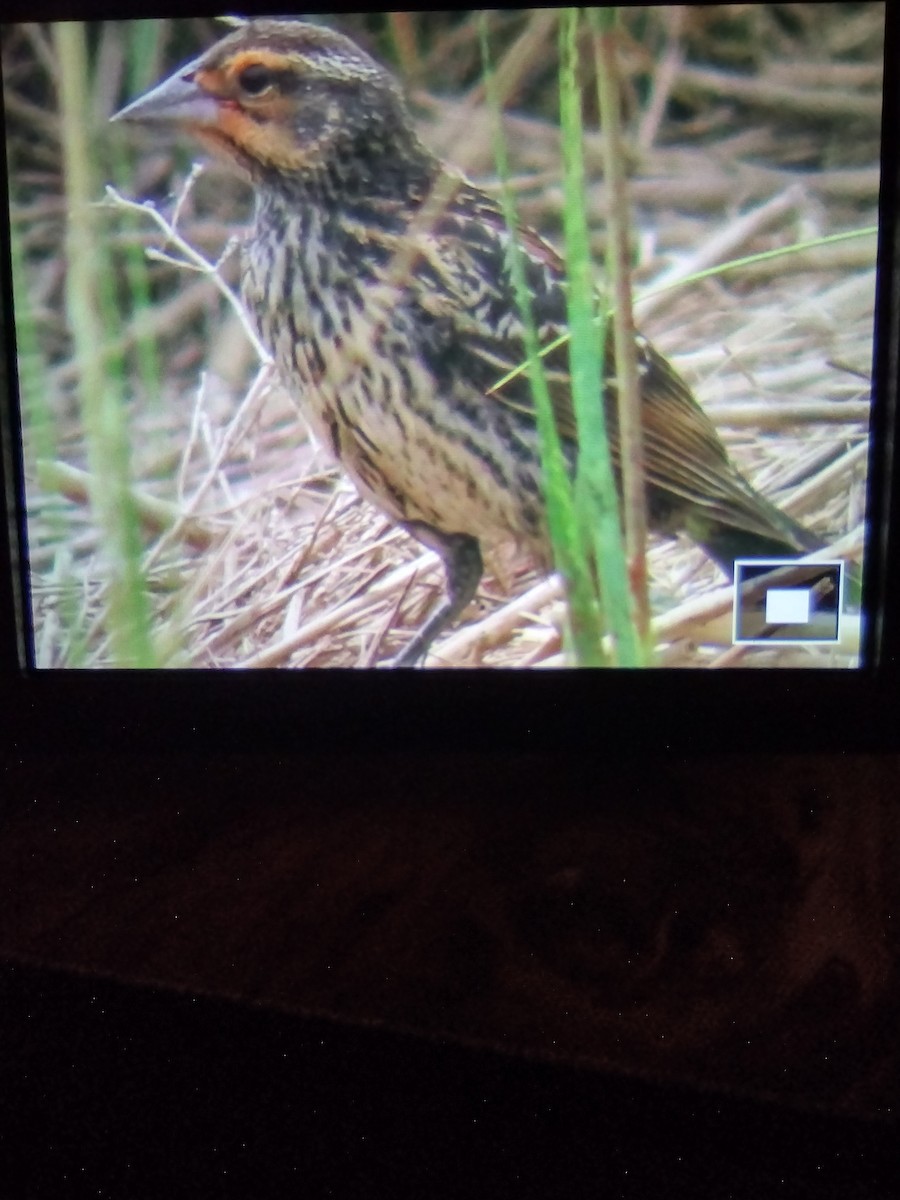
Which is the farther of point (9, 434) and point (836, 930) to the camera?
point (9, 434)

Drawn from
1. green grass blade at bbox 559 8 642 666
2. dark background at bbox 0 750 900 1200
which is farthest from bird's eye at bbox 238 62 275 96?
dark background at bbox 0 750 900 1200

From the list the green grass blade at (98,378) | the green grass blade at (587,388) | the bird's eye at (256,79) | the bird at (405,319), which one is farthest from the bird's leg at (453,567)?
the bird's eye at (256,79)

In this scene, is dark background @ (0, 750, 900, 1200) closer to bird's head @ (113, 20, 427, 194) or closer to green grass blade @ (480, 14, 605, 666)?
green grass blade @ (480, 14, 605, 666)

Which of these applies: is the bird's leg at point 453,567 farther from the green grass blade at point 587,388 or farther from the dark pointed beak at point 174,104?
the dark pointed beak at point 174,104

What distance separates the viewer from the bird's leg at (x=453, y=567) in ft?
3.01

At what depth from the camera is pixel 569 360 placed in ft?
2.88

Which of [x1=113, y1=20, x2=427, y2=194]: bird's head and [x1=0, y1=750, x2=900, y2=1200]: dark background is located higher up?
[x1=113, y1=20, x2=427, y2=194]: bird's head

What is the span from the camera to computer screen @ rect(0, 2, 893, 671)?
2.76 feet

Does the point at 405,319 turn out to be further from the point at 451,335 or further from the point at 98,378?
the point at 98,378

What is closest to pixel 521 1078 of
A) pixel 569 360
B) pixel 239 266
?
pixel 569 360

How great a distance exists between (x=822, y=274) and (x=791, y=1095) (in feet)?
2.15

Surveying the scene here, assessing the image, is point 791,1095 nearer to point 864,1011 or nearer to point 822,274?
point 864,1011

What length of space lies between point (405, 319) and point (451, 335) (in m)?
0.04

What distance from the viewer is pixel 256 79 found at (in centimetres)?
85
